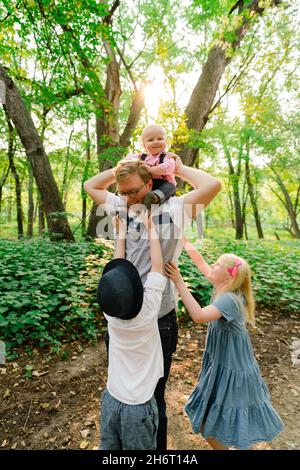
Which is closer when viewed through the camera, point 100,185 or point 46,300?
point 100,185

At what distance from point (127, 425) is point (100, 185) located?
61.0 inches

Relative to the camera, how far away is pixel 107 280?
54.9 inches

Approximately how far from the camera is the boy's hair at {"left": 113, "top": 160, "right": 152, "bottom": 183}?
1637 mm

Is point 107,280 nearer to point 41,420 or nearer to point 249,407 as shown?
point 249,407

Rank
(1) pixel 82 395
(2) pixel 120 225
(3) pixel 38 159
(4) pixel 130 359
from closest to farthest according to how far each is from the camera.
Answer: (4) pixel 130 359 < (2) pixel 120 225 < (1) pixel 82 395 < (3) pixel 38 159

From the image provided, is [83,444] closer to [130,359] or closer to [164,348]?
[164,348]

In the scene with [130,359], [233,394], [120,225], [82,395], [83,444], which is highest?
[120,225]

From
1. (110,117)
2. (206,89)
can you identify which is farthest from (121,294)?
(110,117)

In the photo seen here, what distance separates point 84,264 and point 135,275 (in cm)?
384

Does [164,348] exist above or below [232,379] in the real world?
above

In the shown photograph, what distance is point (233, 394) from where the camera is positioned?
6.57ft

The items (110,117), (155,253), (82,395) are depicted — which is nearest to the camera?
(155,253)

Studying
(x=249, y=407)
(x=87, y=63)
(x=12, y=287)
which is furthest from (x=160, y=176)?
(x=87, y=63)
